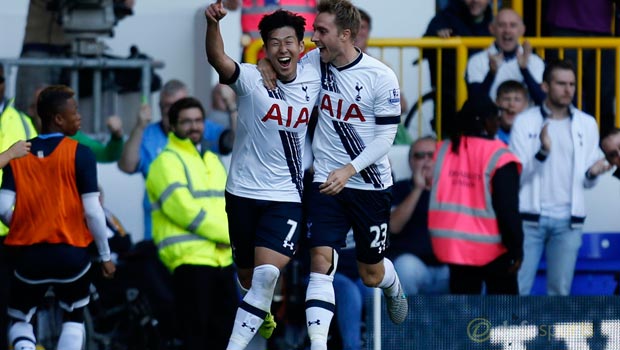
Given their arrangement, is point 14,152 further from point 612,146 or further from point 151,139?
point 612,146

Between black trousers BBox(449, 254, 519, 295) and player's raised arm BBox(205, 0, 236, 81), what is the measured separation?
3.42 metres

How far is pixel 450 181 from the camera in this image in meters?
12.8

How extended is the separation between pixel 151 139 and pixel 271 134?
3376 mm

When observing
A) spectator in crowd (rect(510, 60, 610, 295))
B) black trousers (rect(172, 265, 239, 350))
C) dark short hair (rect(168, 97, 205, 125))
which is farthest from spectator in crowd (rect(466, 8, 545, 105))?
black trousers (rect(172, 265, 239, 350))

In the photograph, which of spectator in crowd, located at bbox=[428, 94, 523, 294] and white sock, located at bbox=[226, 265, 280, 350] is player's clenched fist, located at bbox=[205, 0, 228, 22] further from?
spectator in crowd, located at bbox=[428, 94, 523, 294]

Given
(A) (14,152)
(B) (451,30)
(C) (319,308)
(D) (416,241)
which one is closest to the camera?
(C) (319,308)

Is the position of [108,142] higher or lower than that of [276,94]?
lower

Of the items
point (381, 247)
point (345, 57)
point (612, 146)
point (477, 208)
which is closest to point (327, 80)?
point (345, 57)

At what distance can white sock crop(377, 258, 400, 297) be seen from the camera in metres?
10.8

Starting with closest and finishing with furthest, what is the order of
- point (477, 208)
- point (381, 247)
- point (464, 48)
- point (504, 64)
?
1. point (381, 247)
2. point (477, 208)
3. point (504, 64)
4. point (464, 48)

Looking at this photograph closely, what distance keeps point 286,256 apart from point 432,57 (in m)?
4.61

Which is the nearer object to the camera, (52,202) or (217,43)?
(217,43)

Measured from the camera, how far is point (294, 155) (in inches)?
404

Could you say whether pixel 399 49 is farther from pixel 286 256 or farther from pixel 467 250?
pixel 286 256
